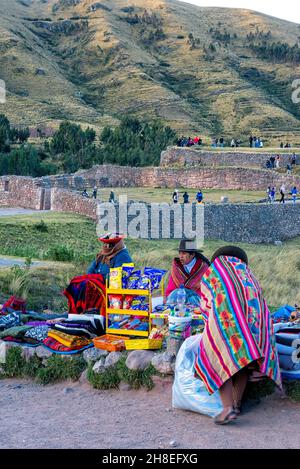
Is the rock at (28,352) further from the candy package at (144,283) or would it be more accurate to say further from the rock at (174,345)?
the rock at (174,345)

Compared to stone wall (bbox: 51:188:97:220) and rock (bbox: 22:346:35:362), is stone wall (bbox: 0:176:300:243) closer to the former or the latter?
stone wall (bbox: 51:188:97:220)

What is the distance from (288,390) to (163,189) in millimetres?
31559

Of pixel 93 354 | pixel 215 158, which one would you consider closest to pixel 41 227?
pixel 93 354

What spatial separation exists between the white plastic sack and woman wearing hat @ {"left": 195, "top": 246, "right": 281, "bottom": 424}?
0.09 metres

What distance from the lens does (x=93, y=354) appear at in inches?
254

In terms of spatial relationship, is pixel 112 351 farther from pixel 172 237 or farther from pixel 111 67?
pixel 111 67

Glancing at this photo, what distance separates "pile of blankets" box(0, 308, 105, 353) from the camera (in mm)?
6676

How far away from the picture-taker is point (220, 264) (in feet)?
18.0

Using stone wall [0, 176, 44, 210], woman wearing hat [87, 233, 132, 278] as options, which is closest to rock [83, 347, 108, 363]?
woman wearing hat [87, 233, 132, 278]

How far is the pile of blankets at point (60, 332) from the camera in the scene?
668 centimetres

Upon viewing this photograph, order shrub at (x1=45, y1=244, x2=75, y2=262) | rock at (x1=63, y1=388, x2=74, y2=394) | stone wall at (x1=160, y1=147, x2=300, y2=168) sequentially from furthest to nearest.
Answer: stone wall at (x1=160, y1=147, x2=300, y2=168)
shrub at (x1=45, y1=244, x2=75, y2=262)
rock at (x1=63, y1=388, x2=74, y2=394)

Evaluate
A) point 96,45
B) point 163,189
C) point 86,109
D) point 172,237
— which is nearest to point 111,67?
point 96,45

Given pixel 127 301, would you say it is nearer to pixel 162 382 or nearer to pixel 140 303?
pixel 140 303

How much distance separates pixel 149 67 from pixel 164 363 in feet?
266
